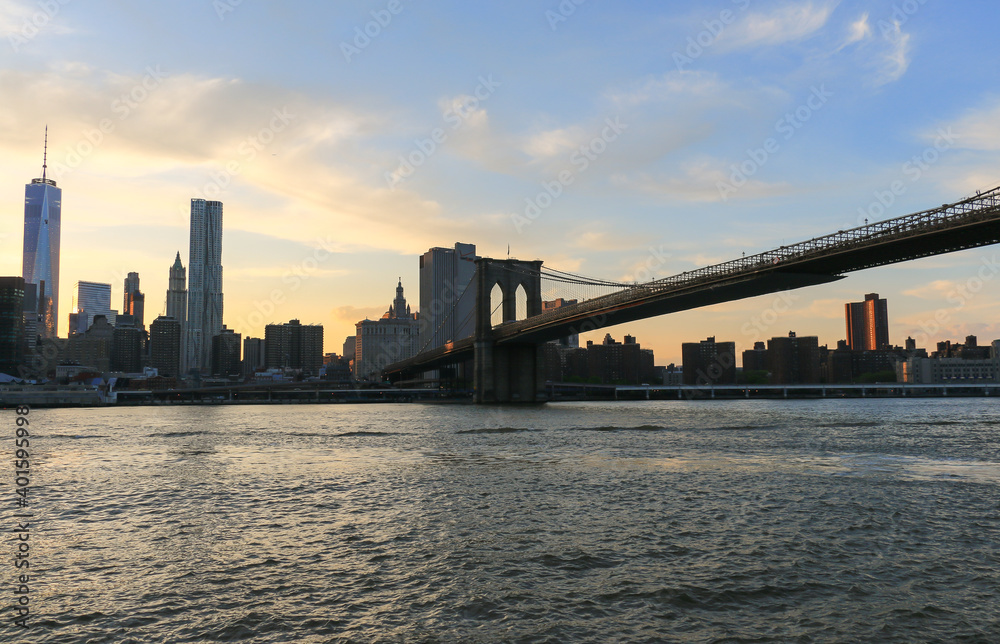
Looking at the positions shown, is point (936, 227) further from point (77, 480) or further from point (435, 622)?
point (77, 480)

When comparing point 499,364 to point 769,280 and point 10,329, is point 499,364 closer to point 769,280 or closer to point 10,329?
point 769,280

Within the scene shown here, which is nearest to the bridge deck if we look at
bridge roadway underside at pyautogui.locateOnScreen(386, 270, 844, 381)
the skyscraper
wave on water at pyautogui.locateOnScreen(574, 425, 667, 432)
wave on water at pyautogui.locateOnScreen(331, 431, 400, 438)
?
bridge roadway underside at pyautogui.locateOnScreen(386, 270, 844, 381)

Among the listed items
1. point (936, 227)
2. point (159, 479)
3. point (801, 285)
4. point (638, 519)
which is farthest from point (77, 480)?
point (801, 285)

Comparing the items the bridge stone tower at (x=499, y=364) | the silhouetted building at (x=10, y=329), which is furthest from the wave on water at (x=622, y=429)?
the silhouetted building at (x=10, y=329)

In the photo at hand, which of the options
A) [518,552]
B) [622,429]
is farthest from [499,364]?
[518,552]

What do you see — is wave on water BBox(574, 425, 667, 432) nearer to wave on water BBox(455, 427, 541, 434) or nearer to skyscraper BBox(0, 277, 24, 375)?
wave on water BBox(455, 427, 541, 434)

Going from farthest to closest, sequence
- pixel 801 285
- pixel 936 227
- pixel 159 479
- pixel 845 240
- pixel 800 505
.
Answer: pixel 801 285 < pixel 845 240 < pixel 936 227 < pixel 159 479 < pixel 800 505
